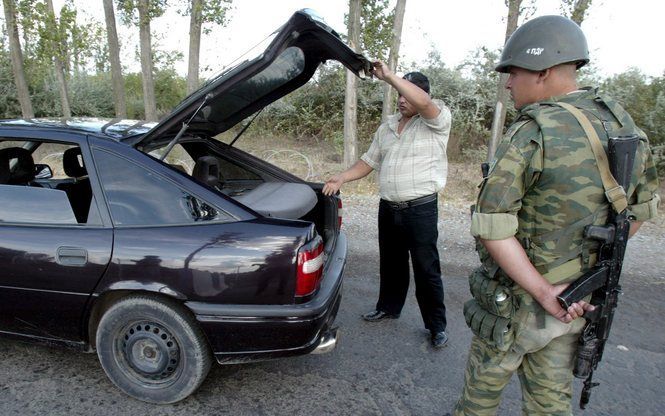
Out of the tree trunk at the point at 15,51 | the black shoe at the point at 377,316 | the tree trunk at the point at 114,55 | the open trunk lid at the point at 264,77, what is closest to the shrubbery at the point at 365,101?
the tree trunk at the point at 15,51

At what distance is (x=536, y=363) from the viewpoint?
1.74 meters

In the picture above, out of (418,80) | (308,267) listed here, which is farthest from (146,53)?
(308,267)

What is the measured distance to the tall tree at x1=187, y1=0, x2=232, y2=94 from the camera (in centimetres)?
863

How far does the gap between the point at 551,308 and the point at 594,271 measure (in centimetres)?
21

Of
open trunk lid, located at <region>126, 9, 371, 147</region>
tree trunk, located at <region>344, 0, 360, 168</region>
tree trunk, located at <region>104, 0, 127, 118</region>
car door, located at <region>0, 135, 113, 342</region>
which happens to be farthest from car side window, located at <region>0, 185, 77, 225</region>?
tree trunk, located at <region>104, 0, 127, 118</region>

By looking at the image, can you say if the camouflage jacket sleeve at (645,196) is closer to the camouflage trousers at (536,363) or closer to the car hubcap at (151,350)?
the camouflage trousers at (536,363)

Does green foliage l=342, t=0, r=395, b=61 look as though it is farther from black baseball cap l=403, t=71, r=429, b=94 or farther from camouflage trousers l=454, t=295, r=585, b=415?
camouflage trousers l=454, t=295, r=585, b=415

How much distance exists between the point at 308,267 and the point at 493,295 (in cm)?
92

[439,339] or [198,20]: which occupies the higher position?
[198,20]

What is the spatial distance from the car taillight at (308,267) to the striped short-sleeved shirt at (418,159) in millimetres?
903

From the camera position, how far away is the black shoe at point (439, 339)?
10.2 feet

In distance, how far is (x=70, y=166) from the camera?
353cm

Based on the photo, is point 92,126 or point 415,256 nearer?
point 92,126

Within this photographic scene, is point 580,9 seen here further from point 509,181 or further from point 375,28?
point 509,181
